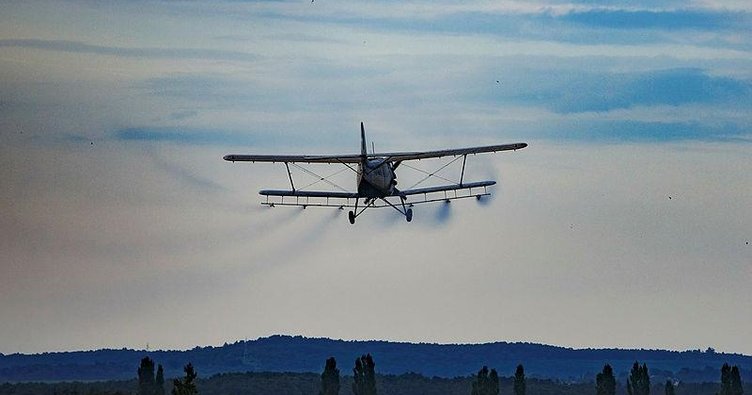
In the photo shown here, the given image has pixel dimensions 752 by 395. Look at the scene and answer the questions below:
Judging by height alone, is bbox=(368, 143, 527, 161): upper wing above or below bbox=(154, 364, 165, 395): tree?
above

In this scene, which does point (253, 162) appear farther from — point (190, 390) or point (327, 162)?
point (190, 390)

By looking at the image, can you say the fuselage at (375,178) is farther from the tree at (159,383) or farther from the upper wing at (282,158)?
the tree at (159,383)

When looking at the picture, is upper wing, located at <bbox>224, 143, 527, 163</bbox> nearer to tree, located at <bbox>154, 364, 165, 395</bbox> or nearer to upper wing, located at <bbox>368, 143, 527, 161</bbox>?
upper wing, located at <bbox>368, 143, 527, 161</bbox>

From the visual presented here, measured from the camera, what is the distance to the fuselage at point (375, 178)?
138m

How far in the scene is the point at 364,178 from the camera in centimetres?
13800

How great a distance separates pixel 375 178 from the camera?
5428 inches

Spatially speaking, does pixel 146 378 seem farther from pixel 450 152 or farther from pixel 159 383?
pixel 450 152

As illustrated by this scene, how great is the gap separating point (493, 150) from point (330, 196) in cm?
1417

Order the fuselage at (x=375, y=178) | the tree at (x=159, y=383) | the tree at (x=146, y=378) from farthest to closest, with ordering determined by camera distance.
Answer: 1. the tree at (x=146, y=378)
2. the tree at (x=159, y=383)
3. the fuselage at (x=375, y=178)

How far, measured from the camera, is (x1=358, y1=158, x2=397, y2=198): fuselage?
138000mm

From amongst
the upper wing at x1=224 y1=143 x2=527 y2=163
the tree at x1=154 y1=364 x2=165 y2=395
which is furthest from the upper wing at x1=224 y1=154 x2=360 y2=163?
the tree at x1=154 y1=364 x2=165 y2=395

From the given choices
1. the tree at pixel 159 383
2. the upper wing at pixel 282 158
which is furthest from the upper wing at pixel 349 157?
the tree at pixel 159 383

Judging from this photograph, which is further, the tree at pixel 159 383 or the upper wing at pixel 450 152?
the tree at pixel 159 383

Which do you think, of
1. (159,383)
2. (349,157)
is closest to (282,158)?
(349,157)
